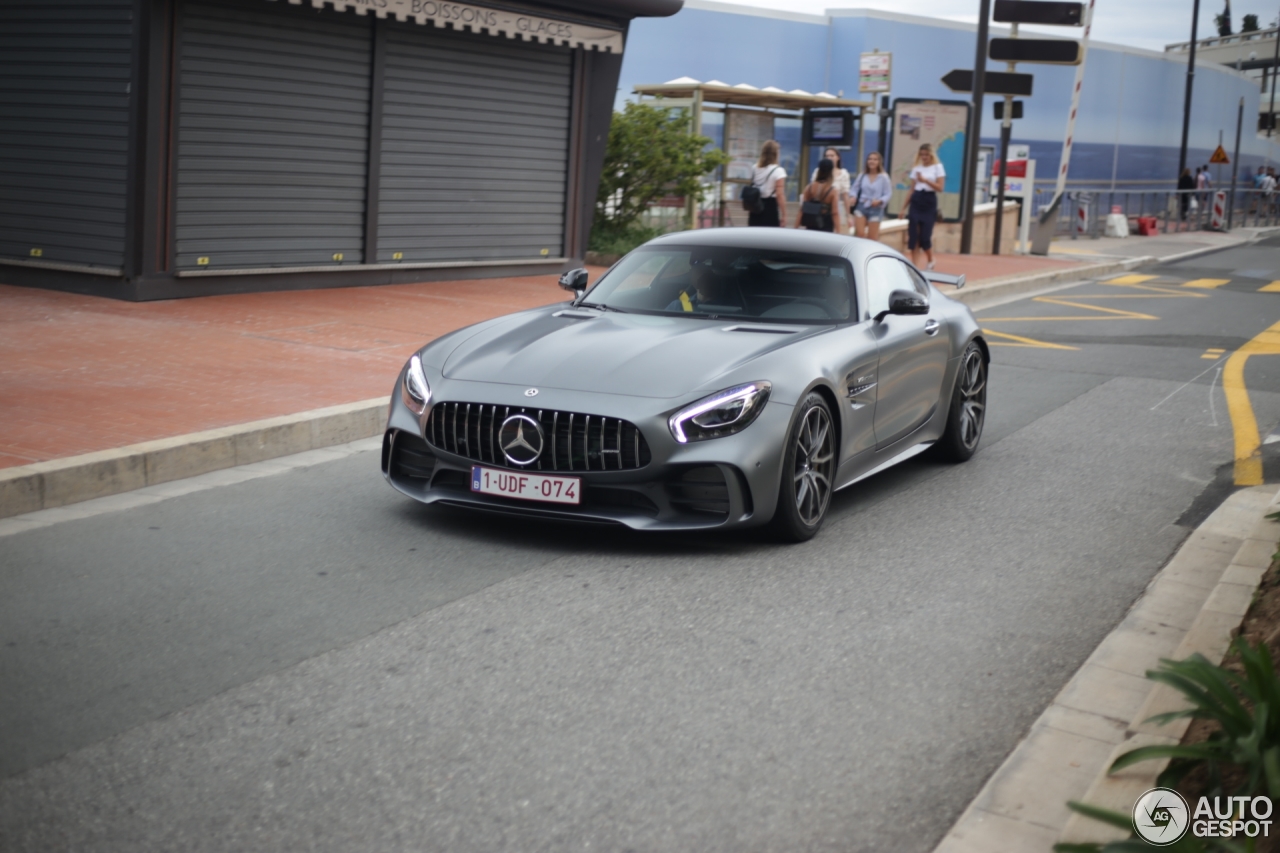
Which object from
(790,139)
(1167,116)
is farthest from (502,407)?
(1167,116)

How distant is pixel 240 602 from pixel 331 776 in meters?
1.64

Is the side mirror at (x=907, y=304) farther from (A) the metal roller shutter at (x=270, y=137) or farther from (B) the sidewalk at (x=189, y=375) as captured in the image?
(A) the metal roller shutter at (x=270, y=137)

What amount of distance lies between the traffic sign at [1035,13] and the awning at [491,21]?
1153 cm

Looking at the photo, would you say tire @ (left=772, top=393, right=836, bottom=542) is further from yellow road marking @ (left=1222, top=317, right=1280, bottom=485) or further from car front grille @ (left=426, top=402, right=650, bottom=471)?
yellow road marking @ (left=1222, top=317, right=1280, bottom=485)

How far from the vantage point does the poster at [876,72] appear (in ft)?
90.4

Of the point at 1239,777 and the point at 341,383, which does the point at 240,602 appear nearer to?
the point at 1239,777

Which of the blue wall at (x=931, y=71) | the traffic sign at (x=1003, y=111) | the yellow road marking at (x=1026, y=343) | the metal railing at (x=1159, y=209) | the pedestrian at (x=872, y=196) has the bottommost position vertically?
the yellow road marking at (x=1026, y=343)

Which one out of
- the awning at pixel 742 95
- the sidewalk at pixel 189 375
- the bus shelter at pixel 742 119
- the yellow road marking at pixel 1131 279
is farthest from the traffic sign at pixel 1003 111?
the sidewalk at pixel 189 375

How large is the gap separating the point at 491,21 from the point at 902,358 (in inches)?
387

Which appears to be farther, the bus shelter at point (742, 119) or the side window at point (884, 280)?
the bus shelter at point (742, 119)

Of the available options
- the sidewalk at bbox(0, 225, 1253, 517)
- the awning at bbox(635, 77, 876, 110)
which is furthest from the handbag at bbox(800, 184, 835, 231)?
the awning at bbox(635, 77, 876, 110)

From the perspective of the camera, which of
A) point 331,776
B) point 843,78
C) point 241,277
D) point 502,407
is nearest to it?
point 331,776

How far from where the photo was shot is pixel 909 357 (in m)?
7.29

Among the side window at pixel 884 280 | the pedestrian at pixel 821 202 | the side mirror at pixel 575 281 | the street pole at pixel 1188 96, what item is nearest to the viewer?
the side window at pixel 884 280
